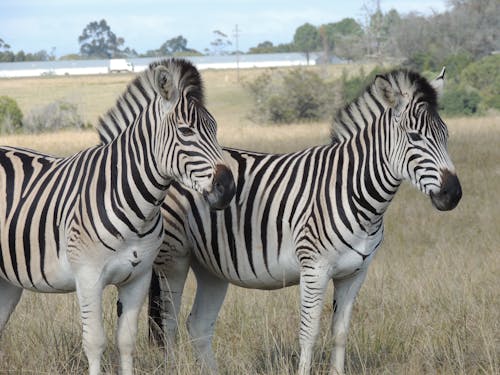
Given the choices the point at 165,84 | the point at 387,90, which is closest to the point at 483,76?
the point at 387,90

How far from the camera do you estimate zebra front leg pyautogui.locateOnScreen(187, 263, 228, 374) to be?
18.0 ft

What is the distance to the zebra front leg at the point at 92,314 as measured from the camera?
4344 millimetres

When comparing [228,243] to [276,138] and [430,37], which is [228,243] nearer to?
[276,138]

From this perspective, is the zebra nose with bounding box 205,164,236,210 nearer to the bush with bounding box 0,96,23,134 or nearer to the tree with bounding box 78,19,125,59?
the bush with bounding box 0,96,23,134

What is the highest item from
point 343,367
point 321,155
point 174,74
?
point 174,74

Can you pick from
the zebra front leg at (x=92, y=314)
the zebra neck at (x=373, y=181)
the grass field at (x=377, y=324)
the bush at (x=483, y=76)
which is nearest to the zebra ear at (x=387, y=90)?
the zebra neck at (x=373, y=181)

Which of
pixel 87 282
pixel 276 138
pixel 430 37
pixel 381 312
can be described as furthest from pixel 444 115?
pixel 87 282

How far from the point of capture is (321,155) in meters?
5.14

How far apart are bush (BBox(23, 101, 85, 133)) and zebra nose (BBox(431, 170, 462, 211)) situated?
2890cm

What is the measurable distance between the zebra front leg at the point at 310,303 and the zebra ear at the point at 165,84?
1217 millimetres

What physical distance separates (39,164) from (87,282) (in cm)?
96

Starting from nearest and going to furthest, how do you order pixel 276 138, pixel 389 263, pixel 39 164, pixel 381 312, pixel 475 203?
pixel 39 164, pixel 381 312, pixel 389 263, pixel 475 203, pixel 276 138

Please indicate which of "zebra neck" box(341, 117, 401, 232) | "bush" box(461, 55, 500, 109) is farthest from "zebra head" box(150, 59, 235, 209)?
"bush" box(461, 55, 500, 109)

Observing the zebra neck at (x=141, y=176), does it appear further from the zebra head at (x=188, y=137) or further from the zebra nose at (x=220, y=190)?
the zebra nose at (x=220, y=190)
